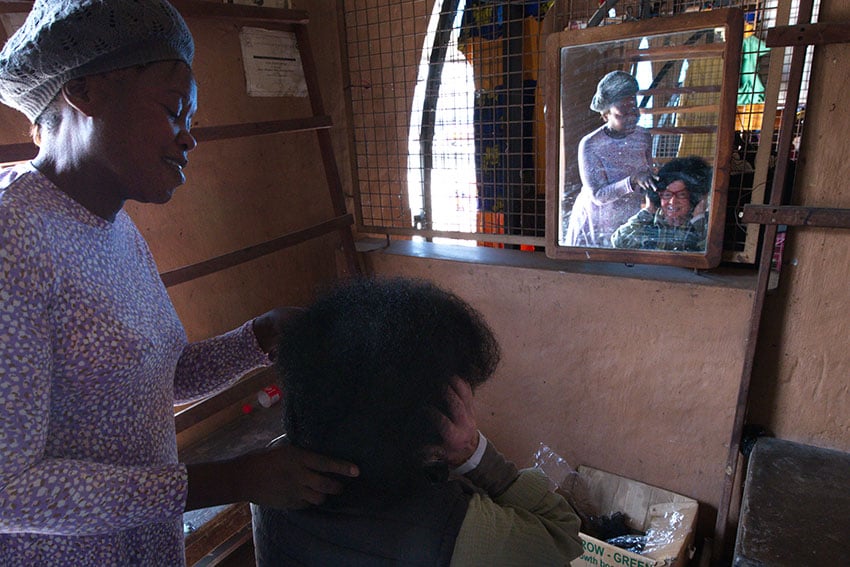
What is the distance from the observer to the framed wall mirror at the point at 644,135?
4.73 feet

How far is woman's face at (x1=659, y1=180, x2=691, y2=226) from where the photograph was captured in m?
1.55

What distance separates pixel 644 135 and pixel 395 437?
3.98 feet

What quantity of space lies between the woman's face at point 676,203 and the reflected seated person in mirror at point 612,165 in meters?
0.05

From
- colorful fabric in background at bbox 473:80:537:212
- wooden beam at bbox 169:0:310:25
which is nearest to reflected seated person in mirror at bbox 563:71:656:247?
colorful fabric in background at bbox 473:80:537:212

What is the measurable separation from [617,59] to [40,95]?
1355mm

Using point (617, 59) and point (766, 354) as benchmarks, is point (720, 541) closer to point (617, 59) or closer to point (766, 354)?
point (766, 354)

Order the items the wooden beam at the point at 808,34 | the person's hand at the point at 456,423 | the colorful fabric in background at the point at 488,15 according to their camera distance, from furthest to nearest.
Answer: the colorful fabric in background at the point at 488,15 → the wooden beam at the point at 808,34 → the person's hand at the point at 456,423

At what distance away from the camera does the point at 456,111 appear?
6.64ft

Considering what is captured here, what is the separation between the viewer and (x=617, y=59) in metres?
1.54

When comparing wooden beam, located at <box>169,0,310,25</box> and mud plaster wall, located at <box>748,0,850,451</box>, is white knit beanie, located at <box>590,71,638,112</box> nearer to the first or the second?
mud plaster wall, located at <box>748,0,850,451</box>

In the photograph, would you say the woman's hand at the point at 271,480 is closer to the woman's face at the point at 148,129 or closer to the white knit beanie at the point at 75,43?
the woman's face at the point at 148,129

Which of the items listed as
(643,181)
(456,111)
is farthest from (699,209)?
(456,111)

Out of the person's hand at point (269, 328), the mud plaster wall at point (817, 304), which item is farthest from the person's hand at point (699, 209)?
the person's hand at point (269, 328)

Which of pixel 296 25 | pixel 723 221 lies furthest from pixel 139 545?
pixel 296 25
